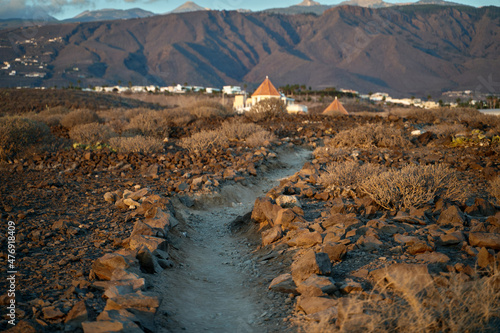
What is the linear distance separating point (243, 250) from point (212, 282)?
94cm

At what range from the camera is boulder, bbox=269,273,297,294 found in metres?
3.74

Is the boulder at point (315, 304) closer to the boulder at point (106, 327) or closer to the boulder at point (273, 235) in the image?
the boulder at point (106, 327)

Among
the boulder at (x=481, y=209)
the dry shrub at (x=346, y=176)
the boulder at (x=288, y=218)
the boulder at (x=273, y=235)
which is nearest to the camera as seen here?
the boulder at (x=273, y=235)

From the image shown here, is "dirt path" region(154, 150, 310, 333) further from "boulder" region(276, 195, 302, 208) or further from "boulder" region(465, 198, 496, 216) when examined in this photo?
"boulder" region(465, 198, 496, 216)

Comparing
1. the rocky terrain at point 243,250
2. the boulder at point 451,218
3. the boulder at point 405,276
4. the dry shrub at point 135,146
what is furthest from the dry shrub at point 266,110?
the boulder at point 405,276

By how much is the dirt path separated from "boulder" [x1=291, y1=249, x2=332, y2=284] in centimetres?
45

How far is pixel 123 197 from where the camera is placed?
20.6 feet

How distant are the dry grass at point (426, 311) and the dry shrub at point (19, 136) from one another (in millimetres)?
9727

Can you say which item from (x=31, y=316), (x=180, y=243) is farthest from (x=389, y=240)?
(x=31, y=316)

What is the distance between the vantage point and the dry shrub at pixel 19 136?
10.1 meters

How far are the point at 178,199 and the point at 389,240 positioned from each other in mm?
3657

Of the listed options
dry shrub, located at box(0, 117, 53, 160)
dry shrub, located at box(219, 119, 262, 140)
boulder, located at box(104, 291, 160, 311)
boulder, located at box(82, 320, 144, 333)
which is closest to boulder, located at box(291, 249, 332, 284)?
boulder, located at box(104, 291, 160, 311)

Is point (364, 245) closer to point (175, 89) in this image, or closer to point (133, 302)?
point (133, 302)

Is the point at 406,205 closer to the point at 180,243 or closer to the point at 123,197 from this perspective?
the point at 180,243
